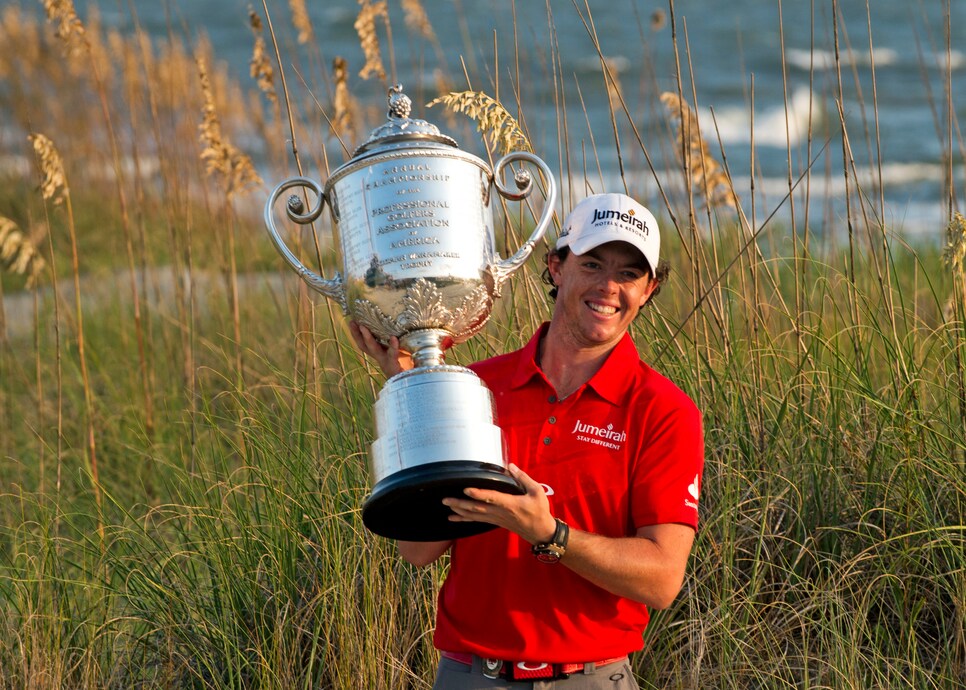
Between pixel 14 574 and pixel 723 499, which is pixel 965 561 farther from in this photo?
pixel 14 574

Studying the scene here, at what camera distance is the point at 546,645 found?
2393 millimetres

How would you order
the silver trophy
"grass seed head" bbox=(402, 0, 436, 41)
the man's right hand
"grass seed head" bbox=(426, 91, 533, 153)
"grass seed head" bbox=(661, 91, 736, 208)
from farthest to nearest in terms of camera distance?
"grass seed head" bbox=(402, 0, 436, 41), "grass seed head" bbox=(661, 91, 736, 208), "grass seed head" bbox=(426, 91, 533, 153), the man's right hand, the silver trophy

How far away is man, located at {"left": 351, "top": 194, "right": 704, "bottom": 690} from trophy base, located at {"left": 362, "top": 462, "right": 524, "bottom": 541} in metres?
0.13

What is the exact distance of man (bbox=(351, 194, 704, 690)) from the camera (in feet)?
7.84

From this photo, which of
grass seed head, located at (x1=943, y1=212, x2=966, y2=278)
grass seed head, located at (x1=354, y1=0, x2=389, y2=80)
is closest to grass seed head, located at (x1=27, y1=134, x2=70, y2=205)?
grass seed head, located at (x1=354, y1=0, x2=389, y2=80)

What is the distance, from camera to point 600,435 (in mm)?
2473

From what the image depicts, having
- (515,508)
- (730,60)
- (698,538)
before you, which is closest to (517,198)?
(515,508)

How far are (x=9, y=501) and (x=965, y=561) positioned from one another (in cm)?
333

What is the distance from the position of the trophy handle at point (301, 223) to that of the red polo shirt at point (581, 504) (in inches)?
18.5

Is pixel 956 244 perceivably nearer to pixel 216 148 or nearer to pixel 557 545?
pixel 557 545

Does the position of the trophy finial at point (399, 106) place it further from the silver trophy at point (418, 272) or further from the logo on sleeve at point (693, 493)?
the logo on sleeve at point (693, 493)

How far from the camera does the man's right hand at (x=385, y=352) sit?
2.50 meters

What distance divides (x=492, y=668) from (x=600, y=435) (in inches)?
20.6

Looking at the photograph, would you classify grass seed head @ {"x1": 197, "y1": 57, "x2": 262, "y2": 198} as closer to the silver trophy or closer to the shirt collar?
the silver trophy
